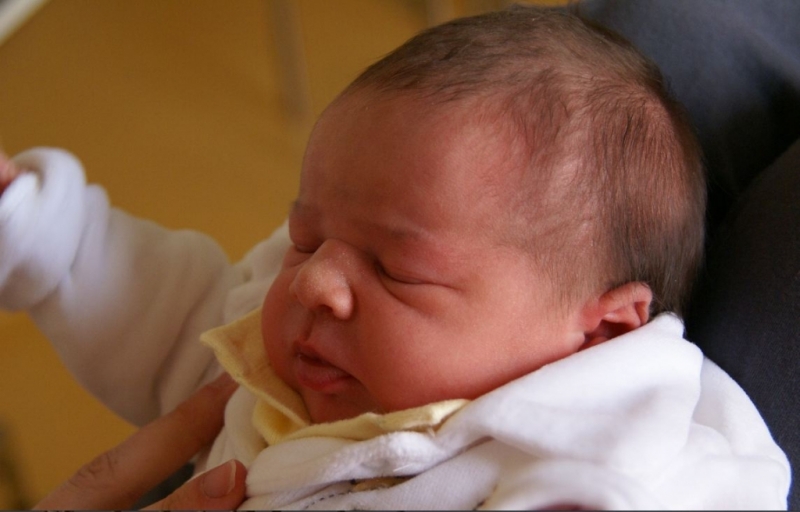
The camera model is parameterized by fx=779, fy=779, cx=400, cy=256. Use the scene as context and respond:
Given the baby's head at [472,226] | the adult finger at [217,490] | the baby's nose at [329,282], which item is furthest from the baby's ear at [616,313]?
the adult finger at [217,490]

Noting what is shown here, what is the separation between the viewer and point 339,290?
0.64 m

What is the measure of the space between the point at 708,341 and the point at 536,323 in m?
0.21

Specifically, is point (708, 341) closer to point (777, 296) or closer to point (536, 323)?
point (777, 296)

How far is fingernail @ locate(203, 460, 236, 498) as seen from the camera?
645 millimetres

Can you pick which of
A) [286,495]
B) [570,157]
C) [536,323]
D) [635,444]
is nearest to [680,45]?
[570,157]

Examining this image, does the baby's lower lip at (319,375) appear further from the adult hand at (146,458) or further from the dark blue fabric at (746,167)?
the dark blue fabric at (746,167)

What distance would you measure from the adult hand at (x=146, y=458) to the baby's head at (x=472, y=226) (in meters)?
0.18

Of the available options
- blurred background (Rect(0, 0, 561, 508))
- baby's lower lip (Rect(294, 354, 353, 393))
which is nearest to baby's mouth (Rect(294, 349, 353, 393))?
baby's lower lip (Rect(294, 354, 353, 393))

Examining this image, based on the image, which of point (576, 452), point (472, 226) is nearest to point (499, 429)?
point (576, 452)

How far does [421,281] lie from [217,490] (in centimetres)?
24

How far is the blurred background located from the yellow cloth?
0.99 m

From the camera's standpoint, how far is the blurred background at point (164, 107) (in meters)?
1.67

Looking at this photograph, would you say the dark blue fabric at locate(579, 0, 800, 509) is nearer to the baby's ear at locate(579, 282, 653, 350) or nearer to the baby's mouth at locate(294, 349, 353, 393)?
the baby's ear at locate(579, 282, 653, 350)

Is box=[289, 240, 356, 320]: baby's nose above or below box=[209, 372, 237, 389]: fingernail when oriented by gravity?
above
